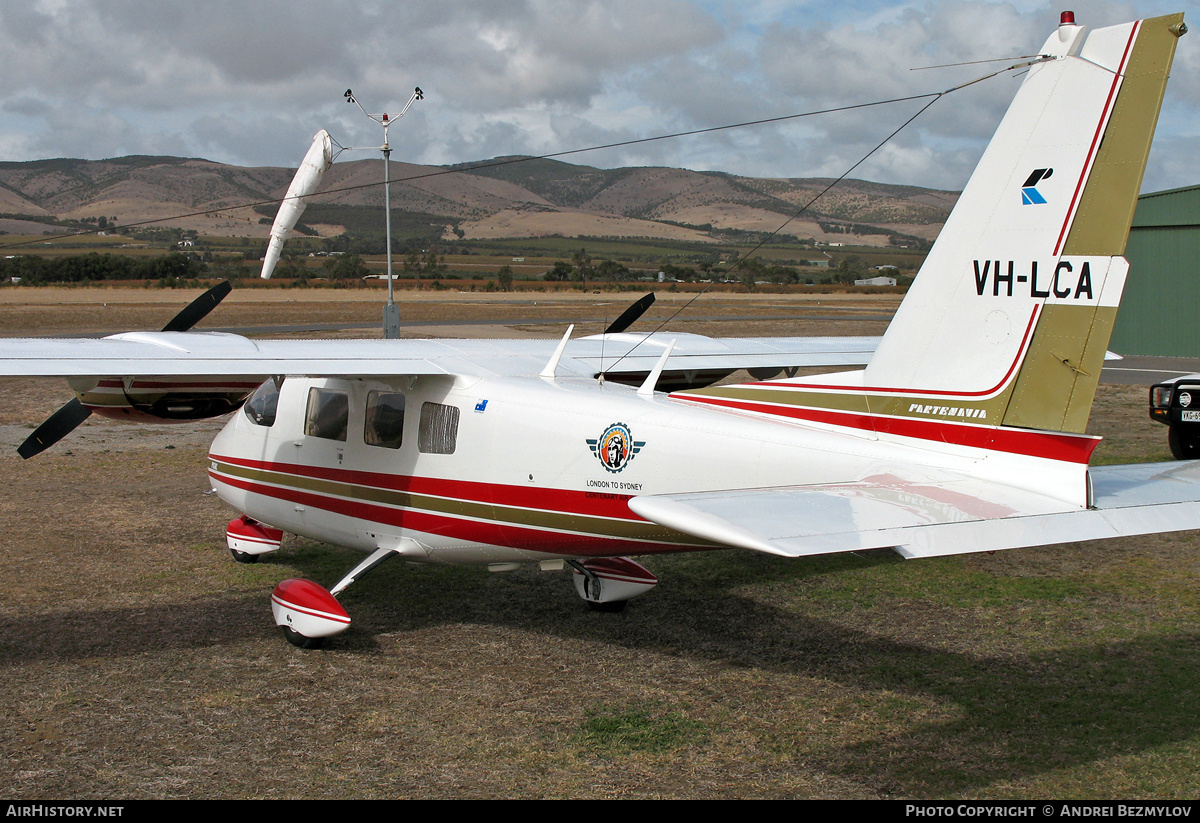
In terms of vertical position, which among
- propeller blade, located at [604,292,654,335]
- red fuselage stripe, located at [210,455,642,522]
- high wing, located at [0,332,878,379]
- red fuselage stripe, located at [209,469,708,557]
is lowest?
red fuselage stripe, located at [209,469,708,557]

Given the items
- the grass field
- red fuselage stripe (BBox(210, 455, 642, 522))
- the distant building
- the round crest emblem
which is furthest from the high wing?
the distant building

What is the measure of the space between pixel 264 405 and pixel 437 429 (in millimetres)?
2690

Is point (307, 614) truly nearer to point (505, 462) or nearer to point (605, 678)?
point (505, 462)

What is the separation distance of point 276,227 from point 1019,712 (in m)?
19.6

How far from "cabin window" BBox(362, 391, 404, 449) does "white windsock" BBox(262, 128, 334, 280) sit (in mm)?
13136

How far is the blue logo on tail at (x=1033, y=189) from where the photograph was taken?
23.0 ft

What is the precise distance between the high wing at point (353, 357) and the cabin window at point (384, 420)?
40cm

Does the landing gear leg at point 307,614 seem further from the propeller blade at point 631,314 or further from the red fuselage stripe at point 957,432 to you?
the propeller blade at point 631,314

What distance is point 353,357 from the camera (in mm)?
10008

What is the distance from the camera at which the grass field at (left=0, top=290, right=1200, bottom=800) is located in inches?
263

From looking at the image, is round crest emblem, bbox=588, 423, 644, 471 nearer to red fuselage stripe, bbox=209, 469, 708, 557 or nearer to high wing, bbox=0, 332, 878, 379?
red fuselage stripe, bbox=209, 469, 708, 557

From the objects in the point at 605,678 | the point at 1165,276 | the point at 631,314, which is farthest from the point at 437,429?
the point at 1165,276

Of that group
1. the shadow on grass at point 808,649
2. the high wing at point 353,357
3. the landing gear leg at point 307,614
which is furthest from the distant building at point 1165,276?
the landing gear leg at point 307,614

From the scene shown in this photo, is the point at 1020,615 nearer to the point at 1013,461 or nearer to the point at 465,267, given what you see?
the point at 1013,461
